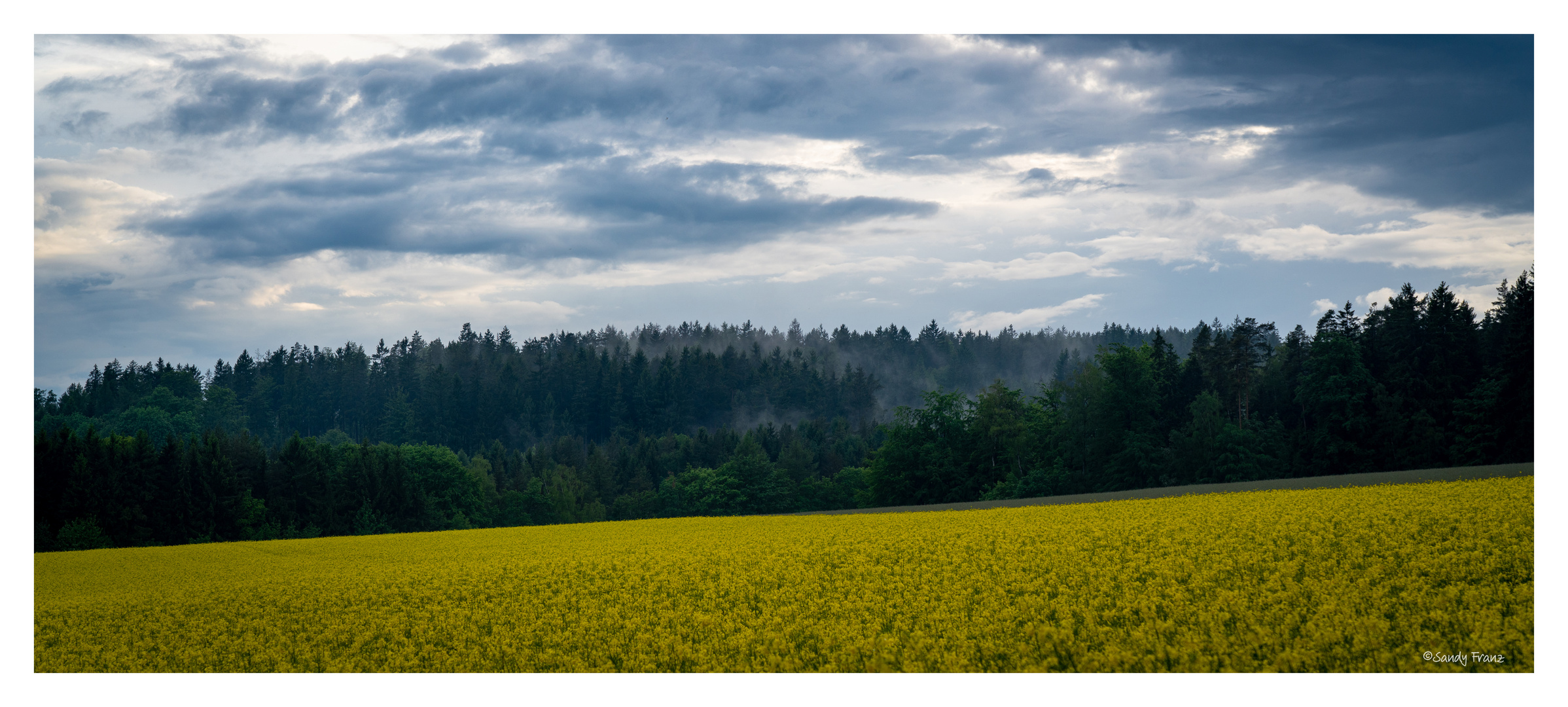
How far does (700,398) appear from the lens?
126 metres

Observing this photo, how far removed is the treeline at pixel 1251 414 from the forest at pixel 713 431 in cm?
14

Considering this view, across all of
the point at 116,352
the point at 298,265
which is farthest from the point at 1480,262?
the point at 116,352

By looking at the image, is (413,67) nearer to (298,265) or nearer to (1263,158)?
(298,265)

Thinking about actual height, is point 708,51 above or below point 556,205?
above

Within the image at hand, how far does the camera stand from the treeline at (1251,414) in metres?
42.1

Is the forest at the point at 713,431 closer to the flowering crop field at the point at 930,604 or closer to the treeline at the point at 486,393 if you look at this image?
the treeline at the point at 486,393

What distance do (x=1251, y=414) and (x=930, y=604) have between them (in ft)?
163

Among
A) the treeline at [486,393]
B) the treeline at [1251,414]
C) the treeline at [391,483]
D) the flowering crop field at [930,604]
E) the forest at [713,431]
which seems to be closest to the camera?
the flowering crop field at [930,604]

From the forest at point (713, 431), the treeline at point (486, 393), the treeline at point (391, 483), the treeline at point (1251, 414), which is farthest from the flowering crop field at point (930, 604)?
the treeline at point (486, 393)

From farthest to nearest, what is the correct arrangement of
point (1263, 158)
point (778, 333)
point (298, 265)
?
point (778, 333), point (298, 265), point (1263, 158)

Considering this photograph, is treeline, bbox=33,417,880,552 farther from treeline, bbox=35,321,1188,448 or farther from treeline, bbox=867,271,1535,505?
treeline, bbox=867,271,1535,505

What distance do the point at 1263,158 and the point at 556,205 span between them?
52.3 ft

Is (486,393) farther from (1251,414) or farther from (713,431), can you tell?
(1251,414)

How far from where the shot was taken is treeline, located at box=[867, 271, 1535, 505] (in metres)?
42.1
